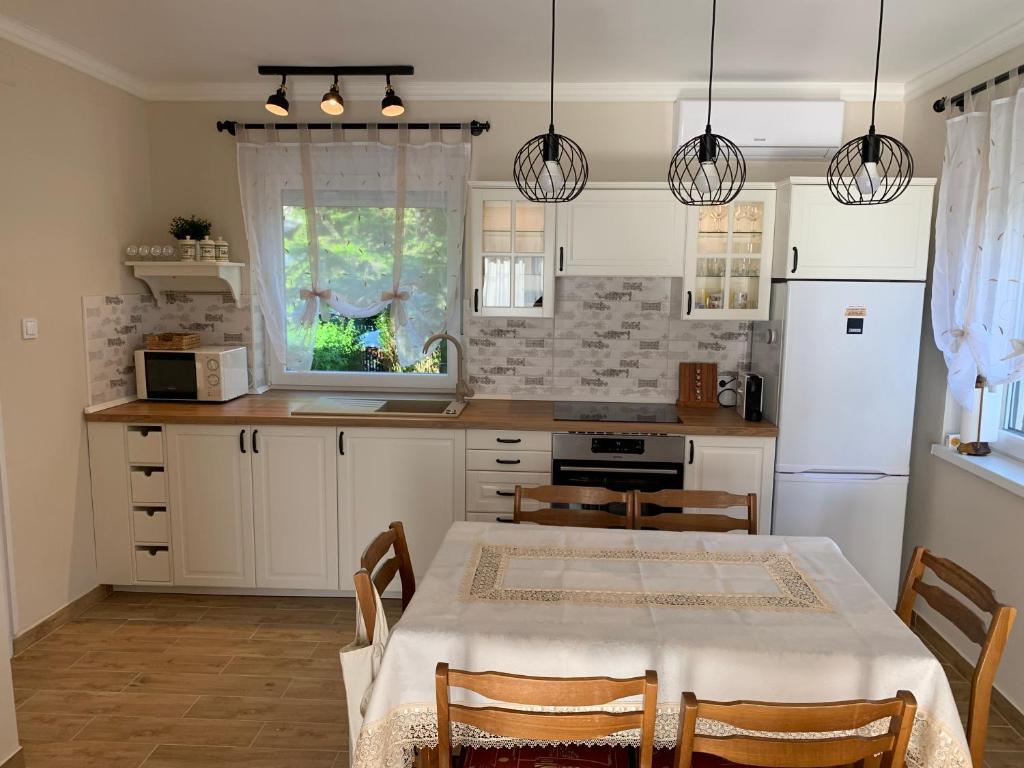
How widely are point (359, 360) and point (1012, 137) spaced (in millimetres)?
3113

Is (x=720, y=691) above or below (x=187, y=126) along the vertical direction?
below

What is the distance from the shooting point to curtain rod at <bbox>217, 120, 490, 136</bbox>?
376cm

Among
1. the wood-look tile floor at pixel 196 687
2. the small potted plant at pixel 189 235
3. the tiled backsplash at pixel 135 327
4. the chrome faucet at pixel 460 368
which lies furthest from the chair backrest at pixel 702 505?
the small potted plant at pixel 189 235

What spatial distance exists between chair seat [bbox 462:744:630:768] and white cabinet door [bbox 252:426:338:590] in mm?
1897

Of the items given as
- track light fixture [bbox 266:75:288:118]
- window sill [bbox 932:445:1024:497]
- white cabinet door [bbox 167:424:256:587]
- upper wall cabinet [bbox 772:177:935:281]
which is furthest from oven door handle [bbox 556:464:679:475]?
track light fixture [bbox 266:75:288:118]

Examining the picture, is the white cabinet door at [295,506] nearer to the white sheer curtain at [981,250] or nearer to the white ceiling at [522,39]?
the white ceiling at [522,39]

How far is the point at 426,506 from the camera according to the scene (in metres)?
3.45

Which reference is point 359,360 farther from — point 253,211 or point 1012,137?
point 1012,137

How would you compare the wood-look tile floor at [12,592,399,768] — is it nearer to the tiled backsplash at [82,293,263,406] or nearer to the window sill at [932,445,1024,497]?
the tiled backsplash at [82,293,263,406]

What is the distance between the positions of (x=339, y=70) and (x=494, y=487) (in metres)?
2.09

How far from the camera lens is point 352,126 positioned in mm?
3812

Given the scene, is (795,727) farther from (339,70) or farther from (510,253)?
(339,70)

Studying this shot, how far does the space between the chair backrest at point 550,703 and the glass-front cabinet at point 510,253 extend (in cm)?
240

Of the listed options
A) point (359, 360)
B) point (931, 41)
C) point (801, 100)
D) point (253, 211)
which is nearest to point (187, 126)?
point (253, 211)
